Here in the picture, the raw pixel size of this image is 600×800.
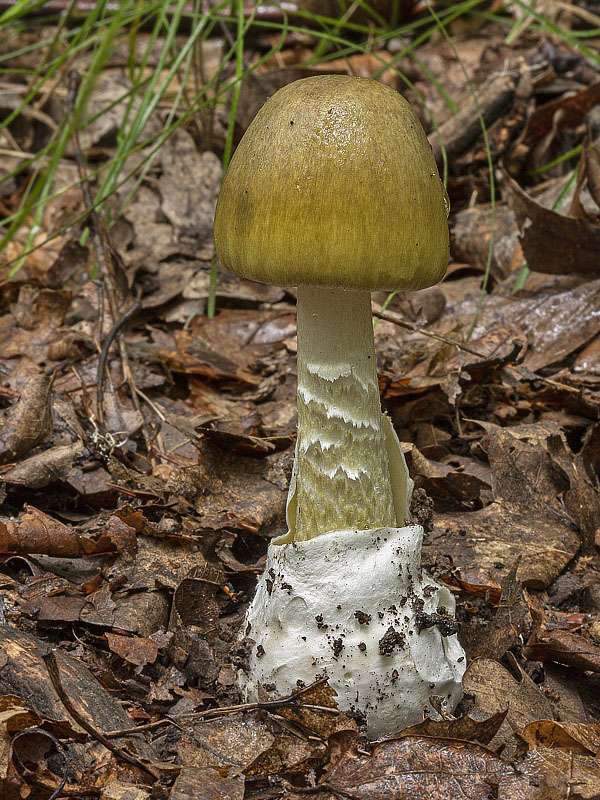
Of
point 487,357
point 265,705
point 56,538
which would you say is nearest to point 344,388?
point 265,705

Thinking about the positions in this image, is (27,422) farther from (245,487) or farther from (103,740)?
(103,740)

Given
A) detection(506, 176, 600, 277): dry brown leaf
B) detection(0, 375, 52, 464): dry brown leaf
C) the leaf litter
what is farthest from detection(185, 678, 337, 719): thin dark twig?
detection(506, 176, 600, 277): dry brown leaf

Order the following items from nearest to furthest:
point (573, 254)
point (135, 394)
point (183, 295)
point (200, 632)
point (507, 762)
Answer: point (507, 762)
point (200, 632)
point (135, 394)
point (573, 254)
point (183, 295)

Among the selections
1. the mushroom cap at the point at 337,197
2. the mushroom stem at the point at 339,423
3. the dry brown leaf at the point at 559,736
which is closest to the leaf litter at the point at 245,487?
the dry brown leaf at the point at 559,736

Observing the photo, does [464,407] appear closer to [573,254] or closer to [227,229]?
[573,254]

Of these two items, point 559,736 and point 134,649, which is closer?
point 559,736

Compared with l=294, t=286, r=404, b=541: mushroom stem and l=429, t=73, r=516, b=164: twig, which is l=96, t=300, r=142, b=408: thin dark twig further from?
l=429, t=73, r=516, b=164: twig

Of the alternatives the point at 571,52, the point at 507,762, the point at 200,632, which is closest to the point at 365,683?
the point at 507,762
